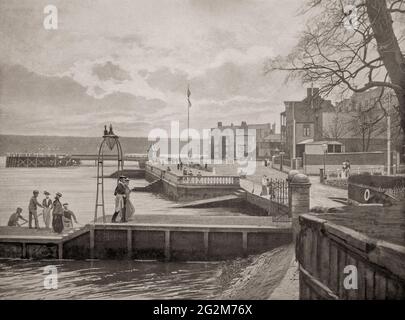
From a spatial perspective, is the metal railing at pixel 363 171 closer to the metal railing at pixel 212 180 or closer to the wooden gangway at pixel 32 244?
the wooden gangway at pixel 32 244

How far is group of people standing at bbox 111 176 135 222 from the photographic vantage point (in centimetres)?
1220

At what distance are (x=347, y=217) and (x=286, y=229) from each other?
17.4ft

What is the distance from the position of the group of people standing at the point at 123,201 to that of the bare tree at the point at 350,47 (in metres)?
5.42

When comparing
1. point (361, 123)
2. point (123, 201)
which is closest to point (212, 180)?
point (123, 201)

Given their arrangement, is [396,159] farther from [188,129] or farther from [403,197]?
[188,129]

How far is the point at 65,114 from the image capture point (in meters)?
10.3

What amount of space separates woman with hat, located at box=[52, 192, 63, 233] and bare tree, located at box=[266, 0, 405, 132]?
6896mm

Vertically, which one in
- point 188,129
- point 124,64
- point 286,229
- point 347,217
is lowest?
point 286,229

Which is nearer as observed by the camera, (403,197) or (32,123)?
(403,197)

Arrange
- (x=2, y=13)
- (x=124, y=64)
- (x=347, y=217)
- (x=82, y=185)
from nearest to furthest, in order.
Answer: (x=347, y=217)
(x=2, y=13)
(x=124, y=64)
(x=82, y=185)

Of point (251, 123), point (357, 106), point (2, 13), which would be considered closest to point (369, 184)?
point (357, 106)

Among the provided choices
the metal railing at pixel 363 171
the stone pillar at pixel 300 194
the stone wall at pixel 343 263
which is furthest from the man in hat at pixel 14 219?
the metal railing at pixel 363 171

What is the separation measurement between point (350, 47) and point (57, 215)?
8.99 meters

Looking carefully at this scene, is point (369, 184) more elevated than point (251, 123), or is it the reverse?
point (251, 123)
